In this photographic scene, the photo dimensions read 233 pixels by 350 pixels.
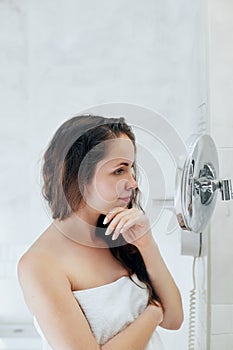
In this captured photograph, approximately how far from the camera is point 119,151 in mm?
889

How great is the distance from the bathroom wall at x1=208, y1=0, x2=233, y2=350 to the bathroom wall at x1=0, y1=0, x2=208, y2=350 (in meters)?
0.02

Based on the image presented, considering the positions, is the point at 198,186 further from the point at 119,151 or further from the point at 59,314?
the point at 59,314

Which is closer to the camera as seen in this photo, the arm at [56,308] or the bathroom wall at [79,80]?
the arm at [56,308]

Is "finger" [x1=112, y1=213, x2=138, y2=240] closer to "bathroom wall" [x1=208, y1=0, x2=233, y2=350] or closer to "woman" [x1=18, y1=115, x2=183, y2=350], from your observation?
"woman" [x1=18, y1=115, x2=183, y2=350]

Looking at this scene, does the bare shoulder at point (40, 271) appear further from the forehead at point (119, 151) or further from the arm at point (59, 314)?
the forehead at point (119, 151)

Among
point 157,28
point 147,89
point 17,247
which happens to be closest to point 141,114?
point 147,89

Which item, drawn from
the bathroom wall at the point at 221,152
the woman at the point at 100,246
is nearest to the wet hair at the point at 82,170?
the woman at the point at 100,246

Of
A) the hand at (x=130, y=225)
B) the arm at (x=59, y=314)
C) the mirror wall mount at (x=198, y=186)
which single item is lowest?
the arm at (x=59, y=314)

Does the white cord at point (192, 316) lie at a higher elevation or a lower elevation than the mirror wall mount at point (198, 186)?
lower

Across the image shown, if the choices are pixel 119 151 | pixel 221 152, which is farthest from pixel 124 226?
pixel 221 152

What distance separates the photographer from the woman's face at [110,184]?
0.88m

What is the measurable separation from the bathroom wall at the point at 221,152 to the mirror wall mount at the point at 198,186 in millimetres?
43

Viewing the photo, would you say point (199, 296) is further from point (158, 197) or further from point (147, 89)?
point (147, 89)

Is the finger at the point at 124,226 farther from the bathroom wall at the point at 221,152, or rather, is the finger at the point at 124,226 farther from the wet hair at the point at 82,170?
the bathroom wall at the point at 221,152
